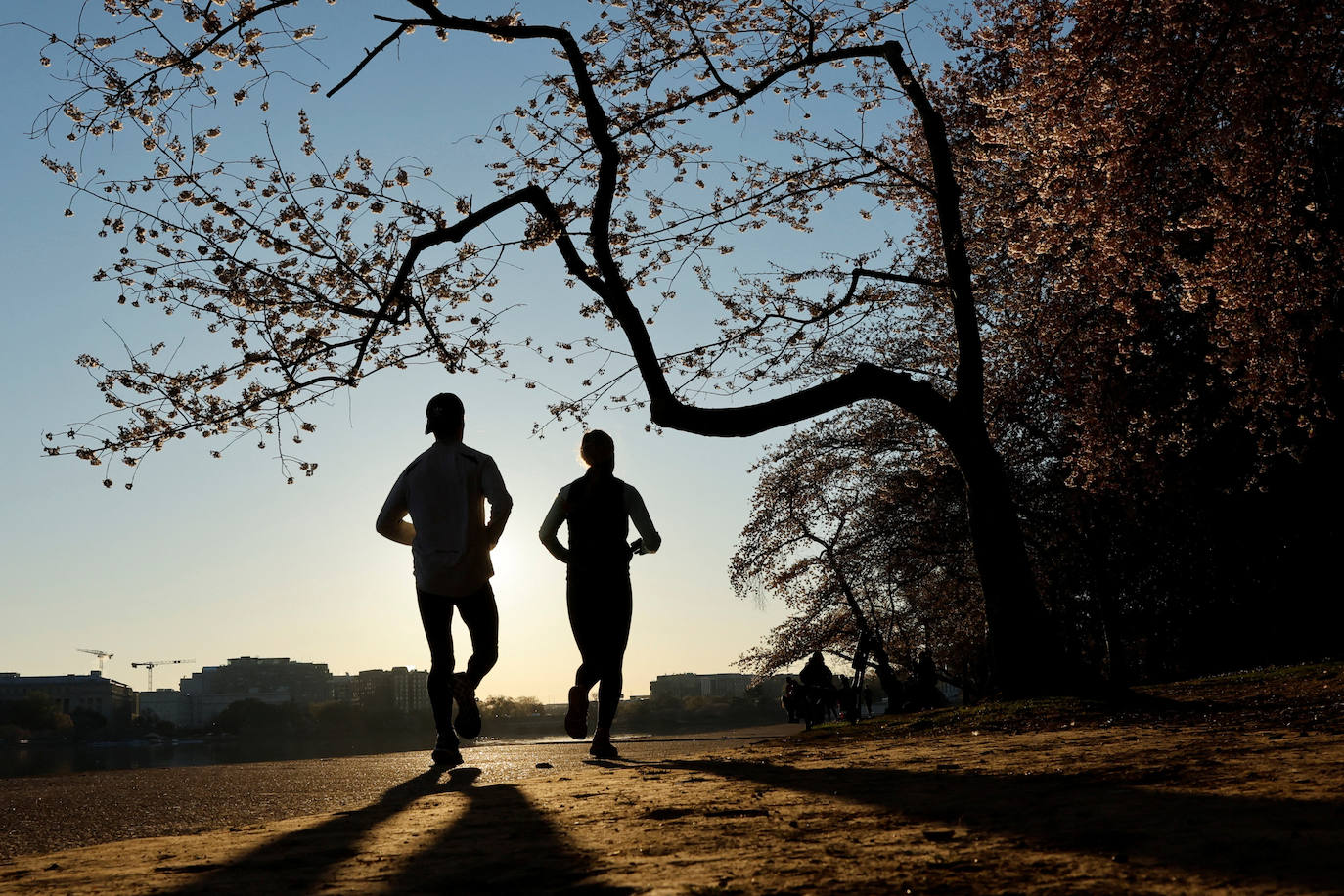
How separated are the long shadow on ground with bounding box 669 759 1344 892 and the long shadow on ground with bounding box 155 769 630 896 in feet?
4.11

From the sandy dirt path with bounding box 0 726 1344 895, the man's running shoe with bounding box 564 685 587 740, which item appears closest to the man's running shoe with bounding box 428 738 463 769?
the man's running shoe with bounding box 564 685 587 740

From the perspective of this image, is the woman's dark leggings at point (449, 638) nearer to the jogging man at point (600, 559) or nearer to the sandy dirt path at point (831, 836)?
the jogging man at point (600, 559)

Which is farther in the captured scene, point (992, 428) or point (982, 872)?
point (992, 428)

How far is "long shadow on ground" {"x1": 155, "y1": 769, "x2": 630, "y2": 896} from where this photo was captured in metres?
2.93

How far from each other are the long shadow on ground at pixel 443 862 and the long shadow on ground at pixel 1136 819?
4.11 ft

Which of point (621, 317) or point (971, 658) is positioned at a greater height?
point (621, 317)

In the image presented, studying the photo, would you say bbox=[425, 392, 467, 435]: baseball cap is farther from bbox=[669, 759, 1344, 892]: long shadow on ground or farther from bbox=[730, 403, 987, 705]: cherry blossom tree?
bbox=[730, 403, 987, 705]: cherry blossom tree

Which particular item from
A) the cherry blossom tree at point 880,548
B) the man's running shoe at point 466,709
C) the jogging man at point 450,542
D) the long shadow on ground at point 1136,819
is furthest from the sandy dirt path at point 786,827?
the cherry blossom tree at point 880,548

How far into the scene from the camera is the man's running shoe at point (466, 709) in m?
7.23

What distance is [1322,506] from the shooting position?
22250mm

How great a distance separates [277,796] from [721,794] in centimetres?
345

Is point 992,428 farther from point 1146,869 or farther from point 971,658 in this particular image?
point 1146,869

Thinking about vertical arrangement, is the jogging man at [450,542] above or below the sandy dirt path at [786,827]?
above

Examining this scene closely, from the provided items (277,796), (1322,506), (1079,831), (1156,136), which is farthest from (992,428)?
(1079,831)
